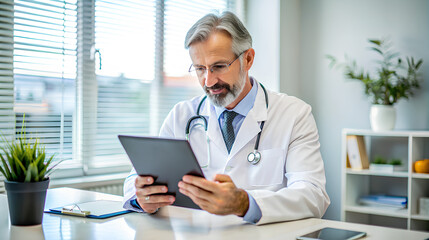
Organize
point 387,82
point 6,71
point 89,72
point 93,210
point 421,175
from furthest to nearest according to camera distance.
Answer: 1. point 387,82
2. point 421,175
3. point 89,72
4. point 6,71
5. point 93,210

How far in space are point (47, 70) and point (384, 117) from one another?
2.43m

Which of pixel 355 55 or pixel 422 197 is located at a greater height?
Answer: pixel 355 55

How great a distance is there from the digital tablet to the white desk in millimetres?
90

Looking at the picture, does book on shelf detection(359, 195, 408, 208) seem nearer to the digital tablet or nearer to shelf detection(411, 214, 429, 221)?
shelf detection(411, 214, 429, 221)

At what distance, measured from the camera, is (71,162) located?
2895 millimetres

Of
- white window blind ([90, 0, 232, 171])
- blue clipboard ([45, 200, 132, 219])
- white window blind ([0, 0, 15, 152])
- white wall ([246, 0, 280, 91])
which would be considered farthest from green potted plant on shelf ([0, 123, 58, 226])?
white wall ([246, 0, 280, 91])

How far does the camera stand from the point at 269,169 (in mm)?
1803

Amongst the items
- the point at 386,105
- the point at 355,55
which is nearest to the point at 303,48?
the point at 355,55

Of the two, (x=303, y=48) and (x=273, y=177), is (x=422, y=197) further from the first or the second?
(x=273, y=177)

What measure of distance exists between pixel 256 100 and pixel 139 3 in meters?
1.70

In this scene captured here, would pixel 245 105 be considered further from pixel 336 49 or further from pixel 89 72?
pixel 336 49

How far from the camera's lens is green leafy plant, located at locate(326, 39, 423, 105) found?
333 cm

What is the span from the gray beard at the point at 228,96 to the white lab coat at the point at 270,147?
0.08 m

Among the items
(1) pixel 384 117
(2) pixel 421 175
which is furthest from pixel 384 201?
(1) pixel 384 117
